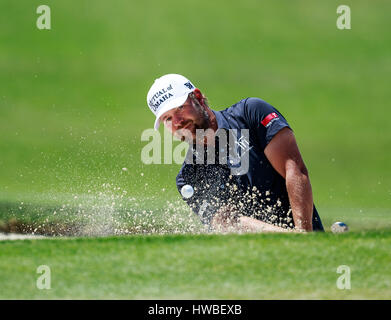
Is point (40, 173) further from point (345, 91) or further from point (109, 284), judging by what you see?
point (109, 284)

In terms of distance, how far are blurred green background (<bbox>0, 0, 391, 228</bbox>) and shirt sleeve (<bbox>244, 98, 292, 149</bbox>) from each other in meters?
3.14

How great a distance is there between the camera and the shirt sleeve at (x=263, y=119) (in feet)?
12.5

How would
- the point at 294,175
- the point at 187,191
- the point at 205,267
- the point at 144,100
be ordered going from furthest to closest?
the point at 144,100, the point at 187,191, the point at 294,175, the point at 205,267

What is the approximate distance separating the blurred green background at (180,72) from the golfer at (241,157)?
9.34 ft

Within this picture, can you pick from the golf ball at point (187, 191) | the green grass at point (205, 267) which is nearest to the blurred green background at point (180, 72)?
the golf ball at point (187, 191)

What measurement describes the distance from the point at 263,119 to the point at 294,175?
0.34 m

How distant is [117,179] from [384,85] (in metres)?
4.30

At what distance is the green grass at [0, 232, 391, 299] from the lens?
272cm

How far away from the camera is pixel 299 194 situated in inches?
149

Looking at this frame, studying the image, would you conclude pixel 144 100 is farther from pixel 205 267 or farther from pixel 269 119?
pixel 205 267

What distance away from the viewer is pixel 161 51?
984 centimetres

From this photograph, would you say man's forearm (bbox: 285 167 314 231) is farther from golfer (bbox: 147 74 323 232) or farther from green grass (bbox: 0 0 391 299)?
green grass (bbox: 0 0 391 299)

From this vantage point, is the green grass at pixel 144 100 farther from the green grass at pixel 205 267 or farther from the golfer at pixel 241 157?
the golfer at pixel 241 157

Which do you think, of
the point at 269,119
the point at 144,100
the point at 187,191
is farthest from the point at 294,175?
the point at 144,100
